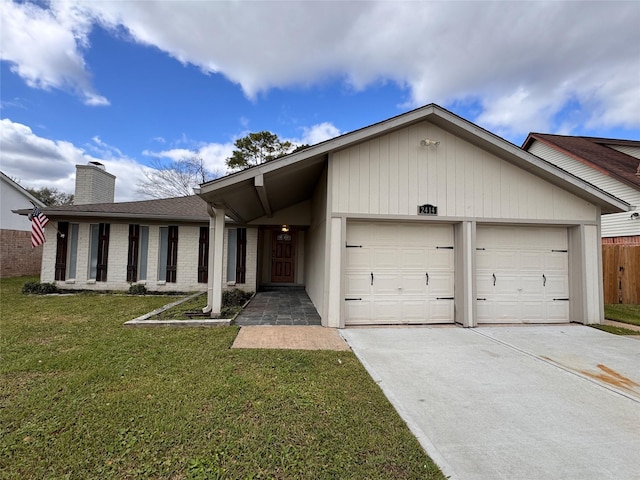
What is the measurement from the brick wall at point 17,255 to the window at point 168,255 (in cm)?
1005

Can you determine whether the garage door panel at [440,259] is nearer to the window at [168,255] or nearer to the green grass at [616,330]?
the green grass at [616,330]

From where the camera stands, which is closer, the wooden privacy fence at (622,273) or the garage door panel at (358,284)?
the garage door panel at (358,284)

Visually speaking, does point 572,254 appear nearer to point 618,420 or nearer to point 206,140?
point 618,420

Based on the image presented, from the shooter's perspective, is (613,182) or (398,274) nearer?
(398,274)

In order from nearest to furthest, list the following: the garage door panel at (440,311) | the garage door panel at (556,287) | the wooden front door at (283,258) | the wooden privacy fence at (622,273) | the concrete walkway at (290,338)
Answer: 1. the concrete walkway at (290,338)
2. the garage door panel at (440,311)
3. the garage door panel at (556,287)
4. the wooden privacy fence at (622,273)
5. the wooden front door at (283,258)

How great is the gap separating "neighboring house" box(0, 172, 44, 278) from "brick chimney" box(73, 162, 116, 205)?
19.3 ft

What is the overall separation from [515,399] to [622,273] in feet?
32.6

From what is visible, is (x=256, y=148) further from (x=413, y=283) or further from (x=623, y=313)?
(x=623, y=313)

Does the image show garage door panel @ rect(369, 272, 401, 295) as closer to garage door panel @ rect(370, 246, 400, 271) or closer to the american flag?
garage door panel @ rect(370, 246, 400, 271)

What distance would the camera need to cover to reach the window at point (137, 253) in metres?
10.2

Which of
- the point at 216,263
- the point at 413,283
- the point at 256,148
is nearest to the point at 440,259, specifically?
the point at 413,283

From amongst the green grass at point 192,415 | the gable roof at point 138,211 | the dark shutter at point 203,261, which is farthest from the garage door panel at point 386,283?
the dark shutter at point 203,261

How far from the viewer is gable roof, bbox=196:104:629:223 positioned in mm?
5422

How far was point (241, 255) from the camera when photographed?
407 inches
